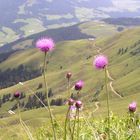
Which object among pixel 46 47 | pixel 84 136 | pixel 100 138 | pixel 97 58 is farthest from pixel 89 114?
pixel 46 47

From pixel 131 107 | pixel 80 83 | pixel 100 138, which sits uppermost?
pixel 80 83

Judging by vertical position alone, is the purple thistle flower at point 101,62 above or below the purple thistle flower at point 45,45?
below

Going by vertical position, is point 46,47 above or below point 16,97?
above

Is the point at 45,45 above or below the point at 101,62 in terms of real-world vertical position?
above

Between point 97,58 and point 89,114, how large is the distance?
2132 millimetres

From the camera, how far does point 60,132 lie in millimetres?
12836

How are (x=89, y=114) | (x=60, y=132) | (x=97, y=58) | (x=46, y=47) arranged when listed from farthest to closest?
(x=60, y=132) < (x=89, y=114) < (x=97, y=58) < (x=46, y=47)

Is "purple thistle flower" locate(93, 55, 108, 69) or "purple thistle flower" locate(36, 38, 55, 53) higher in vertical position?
"purple thistle flower" locate(36, 38, 55, 53)

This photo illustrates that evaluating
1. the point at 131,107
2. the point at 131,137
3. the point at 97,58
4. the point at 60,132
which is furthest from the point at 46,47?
the point at 60,132

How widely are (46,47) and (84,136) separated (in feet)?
11.1

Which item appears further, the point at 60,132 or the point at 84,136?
the point at 60,132

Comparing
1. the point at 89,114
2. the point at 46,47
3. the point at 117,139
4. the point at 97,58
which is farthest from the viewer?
the point at 89,114

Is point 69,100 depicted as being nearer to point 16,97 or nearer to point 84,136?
point 16,97

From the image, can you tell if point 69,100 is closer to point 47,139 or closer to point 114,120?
point 47,139
